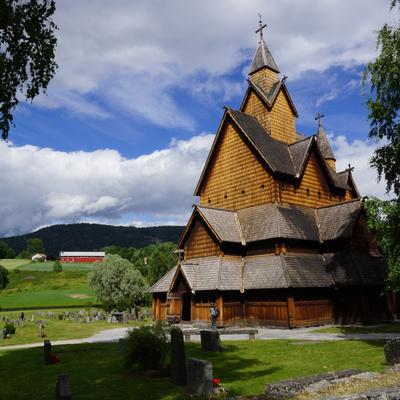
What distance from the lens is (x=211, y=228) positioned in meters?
31.3

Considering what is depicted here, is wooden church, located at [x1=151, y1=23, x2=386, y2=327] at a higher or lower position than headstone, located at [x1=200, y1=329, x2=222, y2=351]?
higher

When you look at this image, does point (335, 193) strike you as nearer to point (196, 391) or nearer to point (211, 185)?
point (211, 185)

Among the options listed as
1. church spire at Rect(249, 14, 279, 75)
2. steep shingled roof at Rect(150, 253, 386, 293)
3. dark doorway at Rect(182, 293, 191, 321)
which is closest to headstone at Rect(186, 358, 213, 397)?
steep shingled roof at Rect(150, 253, 386, 293)

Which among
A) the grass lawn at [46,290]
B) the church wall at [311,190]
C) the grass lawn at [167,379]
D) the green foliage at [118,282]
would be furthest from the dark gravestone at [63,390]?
the grass lawn at [46,290]

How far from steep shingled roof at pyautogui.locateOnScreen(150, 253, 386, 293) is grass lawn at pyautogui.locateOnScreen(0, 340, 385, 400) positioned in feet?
26.4

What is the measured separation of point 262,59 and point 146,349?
3250cm

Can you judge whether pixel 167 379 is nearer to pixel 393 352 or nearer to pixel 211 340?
pixel 211 340

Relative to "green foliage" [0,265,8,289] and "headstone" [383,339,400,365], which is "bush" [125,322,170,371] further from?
"green foliage" [0,265,8,289]

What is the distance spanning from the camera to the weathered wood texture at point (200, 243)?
31984mm

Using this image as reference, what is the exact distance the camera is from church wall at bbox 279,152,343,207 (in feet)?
109

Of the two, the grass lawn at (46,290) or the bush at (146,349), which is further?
the grass lawn at (46,290)

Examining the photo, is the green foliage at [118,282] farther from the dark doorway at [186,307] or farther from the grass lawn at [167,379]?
the grass lawn at [167,379]

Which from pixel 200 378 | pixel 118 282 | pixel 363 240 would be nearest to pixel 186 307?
pixel 363 240

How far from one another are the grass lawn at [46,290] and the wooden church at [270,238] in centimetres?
5349
